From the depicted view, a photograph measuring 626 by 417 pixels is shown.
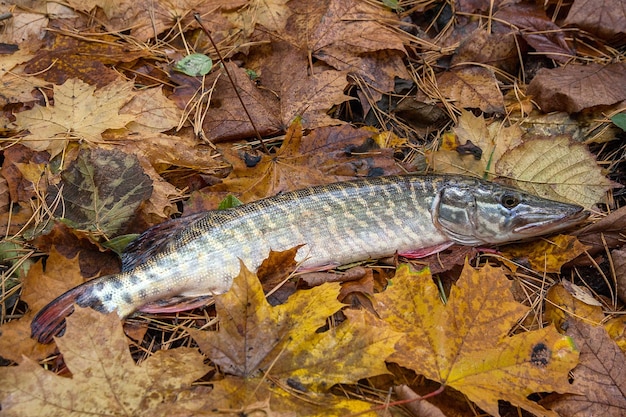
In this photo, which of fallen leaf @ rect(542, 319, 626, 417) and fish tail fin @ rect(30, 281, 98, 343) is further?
fish tail fin @ rect(30, 281, 98, 343)

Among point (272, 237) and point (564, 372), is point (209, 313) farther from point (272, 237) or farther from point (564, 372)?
point (564, 372)

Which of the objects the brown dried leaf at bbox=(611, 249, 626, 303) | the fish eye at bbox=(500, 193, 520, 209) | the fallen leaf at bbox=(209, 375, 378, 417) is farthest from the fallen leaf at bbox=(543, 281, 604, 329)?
the fallen leaf at bbox=(209, 375, 378, 417)

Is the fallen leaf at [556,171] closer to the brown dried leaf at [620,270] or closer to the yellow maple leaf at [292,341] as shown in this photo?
the brown dried leaf at [620,270]

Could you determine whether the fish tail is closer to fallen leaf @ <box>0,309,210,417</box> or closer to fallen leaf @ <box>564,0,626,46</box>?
fallen leaf @ <box>0,309,210,417</box>

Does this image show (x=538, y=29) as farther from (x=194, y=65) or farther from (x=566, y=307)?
(x=194, y=65)

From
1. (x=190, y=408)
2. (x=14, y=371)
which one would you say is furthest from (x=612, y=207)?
(x=14, y=371)
